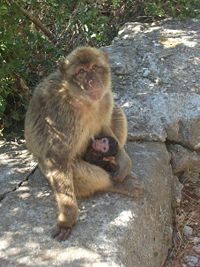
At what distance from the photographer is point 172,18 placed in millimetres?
7414

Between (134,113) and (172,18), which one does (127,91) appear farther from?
(172,18)

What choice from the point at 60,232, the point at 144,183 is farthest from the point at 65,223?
the point at 144,183

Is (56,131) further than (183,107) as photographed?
No

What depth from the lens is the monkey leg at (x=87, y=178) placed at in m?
4.51

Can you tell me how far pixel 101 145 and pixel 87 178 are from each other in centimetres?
35

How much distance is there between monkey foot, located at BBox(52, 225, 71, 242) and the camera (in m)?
4.10

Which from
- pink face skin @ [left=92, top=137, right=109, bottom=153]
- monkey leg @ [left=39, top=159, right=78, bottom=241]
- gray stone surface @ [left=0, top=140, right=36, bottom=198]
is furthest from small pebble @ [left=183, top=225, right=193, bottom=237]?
gray stone surface @ [left=0, top=140, right=36, bottom=198]

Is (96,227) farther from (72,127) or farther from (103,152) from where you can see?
(72,127)

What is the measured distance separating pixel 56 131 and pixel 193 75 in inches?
91.4

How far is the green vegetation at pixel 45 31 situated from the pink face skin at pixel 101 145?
119 cm

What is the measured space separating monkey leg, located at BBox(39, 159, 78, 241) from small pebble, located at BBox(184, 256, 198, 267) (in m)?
1.23

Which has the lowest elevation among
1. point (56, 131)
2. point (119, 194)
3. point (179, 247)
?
point (179, 247)

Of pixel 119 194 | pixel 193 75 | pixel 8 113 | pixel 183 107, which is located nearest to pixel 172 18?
pixel 193 75

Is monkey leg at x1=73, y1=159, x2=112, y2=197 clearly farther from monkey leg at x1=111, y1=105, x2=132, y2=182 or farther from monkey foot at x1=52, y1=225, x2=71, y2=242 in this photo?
monkey foot at x1=52, y1=225, x2=71, y2=242
